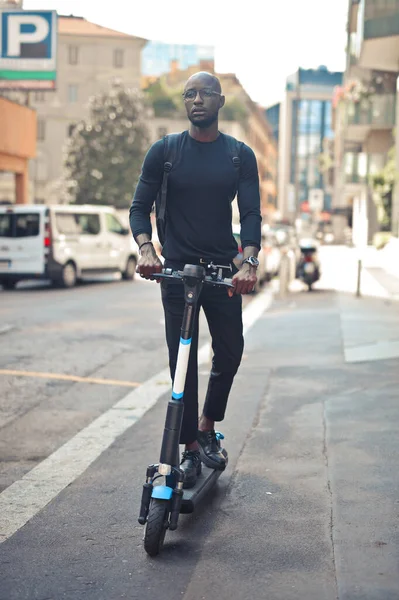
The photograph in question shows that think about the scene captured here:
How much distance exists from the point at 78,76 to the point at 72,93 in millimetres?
1431

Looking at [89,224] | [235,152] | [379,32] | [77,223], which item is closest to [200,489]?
[235,152]

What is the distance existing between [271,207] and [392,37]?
9246 cm

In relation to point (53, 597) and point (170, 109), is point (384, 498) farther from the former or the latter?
point (170, 109)

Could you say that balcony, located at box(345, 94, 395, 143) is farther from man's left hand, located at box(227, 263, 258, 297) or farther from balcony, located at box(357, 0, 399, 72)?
man's left hand, located at box(227, 263, 258, 297)

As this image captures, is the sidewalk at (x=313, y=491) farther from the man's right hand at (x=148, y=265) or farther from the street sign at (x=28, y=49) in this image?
the street sign at (x=28, y=49)

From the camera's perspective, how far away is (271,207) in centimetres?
12400

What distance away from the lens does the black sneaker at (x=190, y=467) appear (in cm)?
439

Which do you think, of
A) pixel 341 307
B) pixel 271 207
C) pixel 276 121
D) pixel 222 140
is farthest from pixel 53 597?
pixel 276 121

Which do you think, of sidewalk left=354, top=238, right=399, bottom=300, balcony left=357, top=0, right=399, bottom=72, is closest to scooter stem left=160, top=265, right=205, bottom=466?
sidewalk left=354, top=238, right=399, bottom=300

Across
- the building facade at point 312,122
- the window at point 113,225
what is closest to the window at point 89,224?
the window at point 113,225

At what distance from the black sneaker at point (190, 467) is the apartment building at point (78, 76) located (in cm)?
6905

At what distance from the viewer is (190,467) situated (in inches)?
176

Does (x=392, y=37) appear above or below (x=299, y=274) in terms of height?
above

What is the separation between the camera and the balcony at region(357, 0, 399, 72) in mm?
31578
